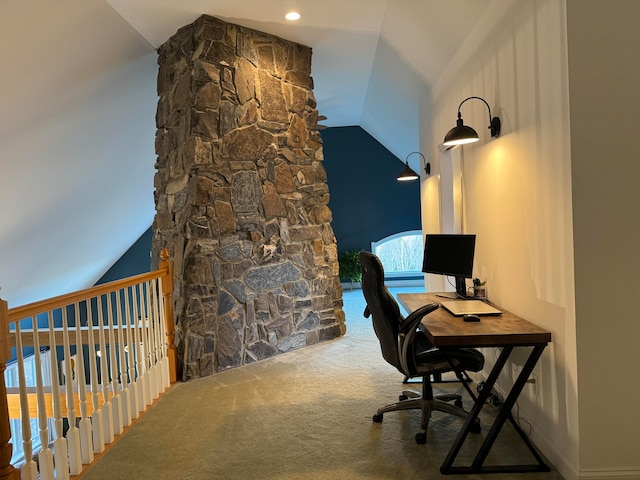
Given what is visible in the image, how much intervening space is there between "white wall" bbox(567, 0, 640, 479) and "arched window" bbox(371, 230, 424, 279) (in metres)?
7.08

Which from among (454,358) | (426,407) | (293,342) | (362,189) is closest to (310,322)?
(293,342)

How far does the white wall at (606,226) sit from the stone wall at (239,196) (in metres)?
2.84

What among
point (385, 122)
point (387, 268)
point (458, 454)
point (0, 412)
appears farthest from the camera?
point (387, 268)

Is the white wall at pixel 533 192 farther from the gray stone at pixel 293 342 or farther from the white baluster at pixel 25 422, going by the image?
the white baluster at pixel 25 422

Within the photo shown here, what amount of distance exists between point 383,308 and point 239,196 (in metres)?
2.08

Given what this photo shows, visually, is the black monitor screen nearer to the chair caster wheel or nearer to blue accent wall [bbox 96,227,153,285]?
→ the chair caster wheel

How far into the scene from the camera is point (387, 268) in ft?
30.8

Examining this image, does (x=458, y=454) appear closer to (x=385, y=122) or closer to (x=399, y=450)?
(x=399, y=450)

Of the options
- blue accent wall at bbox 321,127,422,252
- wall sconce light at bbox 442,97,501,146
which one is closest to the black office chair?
wall sconce light at bbox 442,97,501,146

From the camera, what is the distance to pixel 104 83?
4.23m

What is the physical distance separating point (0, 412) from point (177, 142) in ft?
8.87

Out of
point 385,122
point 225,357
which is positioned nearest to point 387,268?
point 385,122

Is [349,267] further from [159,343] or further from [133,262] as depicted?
[159,343]

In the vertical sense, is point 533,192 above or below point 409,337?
above
